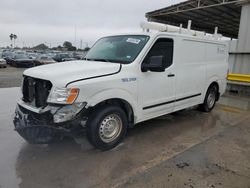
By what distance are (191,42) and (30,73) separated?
11.3ft

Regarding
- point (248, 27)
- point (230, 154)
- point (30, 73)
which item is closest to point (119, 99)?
point (30, 73)

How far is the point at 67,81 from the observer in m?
3.11

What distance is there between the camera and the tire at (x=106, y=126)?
3.41 metres

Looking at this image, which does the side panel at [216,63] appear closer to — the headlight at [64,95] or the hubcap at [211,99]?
the hubcap at [211,99]

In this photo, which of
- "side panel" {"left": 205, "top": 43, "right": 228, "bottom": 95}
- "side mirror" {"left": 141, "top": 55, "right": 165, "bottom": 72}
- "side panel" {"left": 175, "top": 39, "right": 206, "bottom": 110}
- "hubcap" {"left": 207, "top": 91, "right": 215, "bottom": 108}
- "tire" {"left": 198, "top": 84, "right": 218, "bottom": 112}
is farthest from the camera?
"hubcap" {"left": 207, "top": 91, "right": 215, "bottom": 108}

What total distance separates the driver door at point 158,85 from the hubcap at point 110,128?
0.56 metres

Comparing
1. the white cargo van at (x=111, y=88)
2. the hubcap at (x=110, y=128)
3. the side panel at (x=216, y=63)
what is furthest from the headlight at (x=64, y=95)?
the side panel at (x=216, y=63)

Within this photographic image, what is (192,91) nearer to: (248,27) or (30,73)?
(30,73)

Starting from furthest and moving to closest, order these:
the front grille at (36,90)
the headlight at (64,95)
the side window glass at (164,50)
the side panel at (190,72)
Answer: the side panel at (190,72) → the side window glass at (164,50) → the front grille at (36,90) → the headlight at (64,95)

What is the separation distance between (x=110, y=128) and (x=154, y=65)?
1.32m

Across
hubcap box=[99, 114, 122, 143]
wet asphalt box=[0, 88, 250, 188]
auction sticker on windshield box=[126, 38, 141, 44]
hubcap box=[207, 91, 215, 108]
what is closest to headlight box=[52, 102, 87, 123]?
hubcap box=[99, 114, 122, 143]

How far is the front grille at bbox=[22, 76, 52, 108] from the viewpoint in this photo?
3.30 m

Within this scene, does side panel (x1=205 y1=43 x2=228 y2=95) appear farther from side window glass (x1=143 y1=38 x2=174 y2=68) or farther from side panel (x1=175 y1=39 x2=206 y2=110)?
side window glass (x1=143 y1=38 x2=174 y2=68)

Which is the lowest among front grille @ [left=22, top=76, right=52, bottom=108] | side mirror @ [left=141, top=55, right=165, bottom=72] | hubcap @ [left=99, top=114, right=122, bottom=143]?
hubcap @ [left=99, top=114, right=122, bottom=143]
